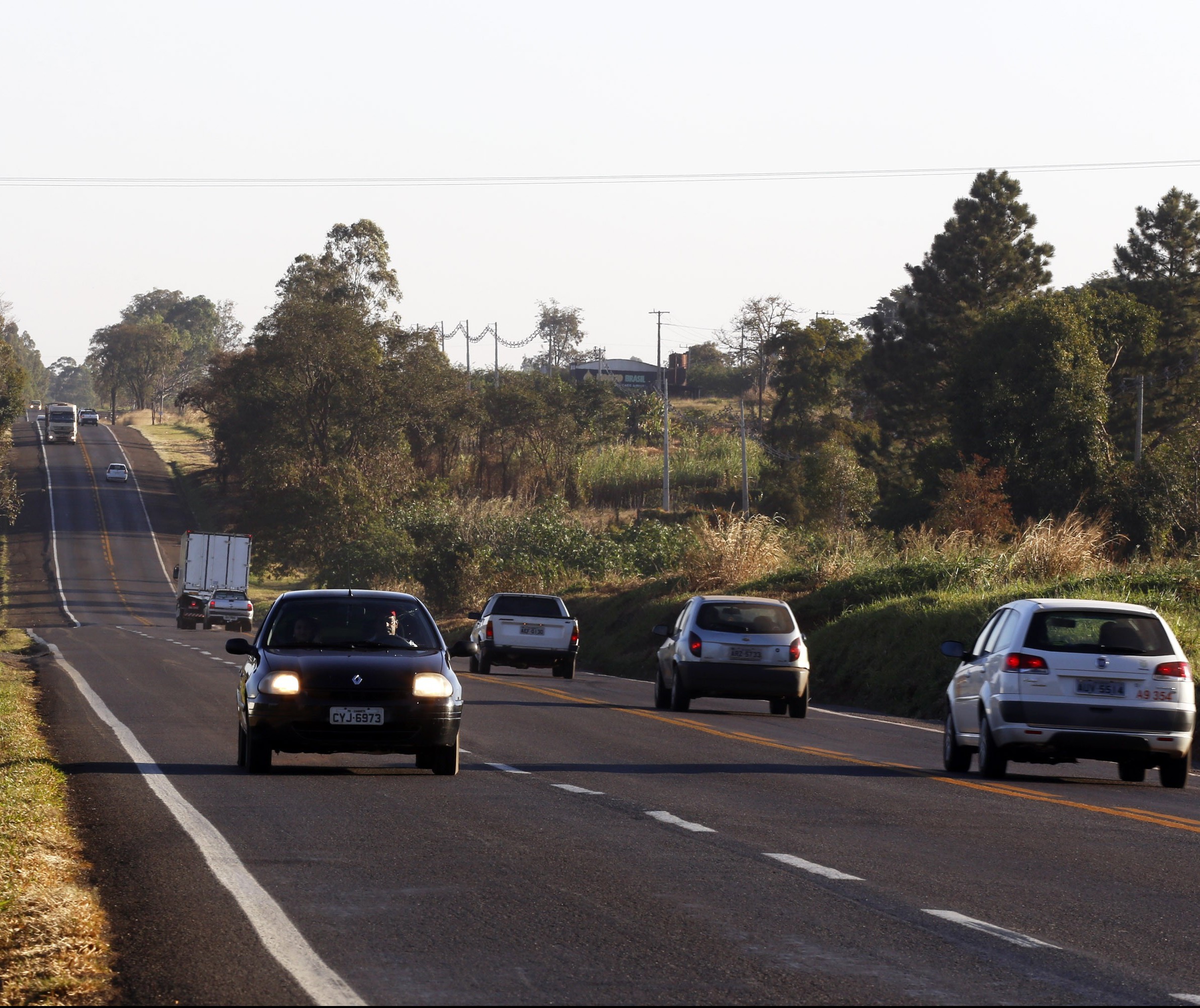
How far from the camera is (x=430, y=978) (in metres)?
6.47

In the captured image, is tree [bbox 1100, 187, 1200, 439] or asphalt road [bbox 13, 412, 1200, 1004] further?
tree [bbox 1100, 187, 1200, 439]

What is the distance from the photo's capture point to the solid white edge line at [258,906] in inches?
249

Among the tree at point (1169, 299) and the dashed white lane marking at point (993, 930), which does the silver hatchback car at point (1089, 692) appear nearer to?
the dashed white lane marking at point (993, 930)

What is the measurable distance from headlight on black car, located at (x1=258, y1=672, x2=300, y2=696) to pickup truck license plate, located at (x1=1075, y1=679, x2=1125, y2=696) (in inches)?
258

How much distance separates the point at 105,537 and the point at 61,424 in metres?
31.0

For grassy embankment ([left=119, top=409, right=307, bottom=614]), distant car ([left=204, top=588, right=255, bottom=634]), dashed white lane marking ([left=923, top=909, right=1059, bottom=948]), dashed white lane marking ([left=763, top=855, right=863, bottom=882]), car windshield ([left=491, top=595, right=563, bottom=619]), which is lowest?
distant car ([left=204, top=588, right=255, bottom=634])

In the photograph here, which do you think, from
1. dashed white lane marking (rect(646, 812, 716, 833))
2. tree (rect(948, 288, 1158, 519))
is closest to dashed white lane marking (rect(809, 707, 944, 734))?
dashed white lane marking (rect(646, 812, 716, 833))

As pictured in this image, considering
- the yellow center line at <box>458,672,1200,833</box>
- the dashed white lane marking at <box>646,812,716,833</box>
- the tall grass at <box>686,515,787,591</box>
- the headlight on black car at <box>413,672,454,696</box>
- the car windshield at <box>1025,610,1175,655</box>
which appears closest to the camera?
the dashed white lane marking at <box>646,812,716,833</box>

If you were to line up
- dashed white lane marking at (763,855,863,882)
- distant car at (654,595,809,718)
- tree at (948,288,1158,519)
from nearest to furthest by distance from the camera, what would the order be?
dashed white lane marking at (763,855,863,882)
distant car at (654,595,809,718)
tree at (948,288,1158,519)

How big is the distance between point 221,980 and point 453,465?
89.4 meters

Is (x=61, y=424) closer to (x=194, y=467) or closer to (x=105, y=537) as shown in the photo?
(x=194, y=467)

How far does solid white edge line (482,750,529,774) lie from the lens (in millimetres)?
14639

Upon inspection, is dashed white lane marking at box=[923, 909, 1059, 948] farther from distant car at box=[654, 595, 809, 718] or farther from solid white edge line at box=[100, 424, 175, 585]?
solid white edge line at box=[100, 424, 175, 585]

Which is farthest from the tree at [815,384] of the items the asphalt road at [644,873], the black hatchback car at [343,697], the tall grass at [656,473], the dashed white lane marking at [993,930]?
the dashed white lane marking at [993,930]
